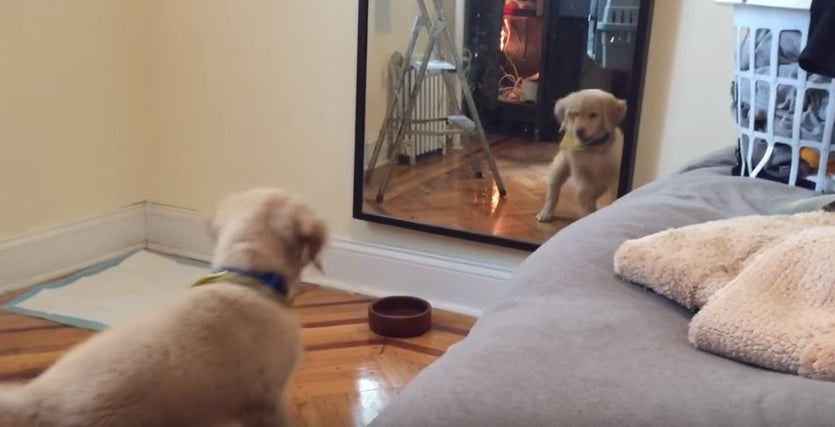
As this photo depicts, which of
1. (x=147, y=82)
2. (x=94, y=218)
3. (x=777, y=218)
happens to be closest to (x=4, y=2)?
(x=147, y=82)

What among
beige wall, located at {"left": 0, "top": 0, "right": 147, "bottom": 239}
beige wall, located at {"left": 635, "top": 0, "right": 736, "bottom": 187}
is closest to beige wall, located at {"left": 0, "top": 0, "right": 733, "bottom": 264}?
beige wall, located at {"left": 0, "top": 0, "right": 147, "bottom": 239}

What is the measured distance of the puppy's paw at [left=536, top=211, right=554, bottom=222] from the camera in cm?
215

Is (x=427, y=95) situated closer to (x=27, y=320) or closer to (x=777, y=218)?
(x=27, y=320)

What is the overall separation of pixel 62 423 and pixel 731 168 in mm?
1178

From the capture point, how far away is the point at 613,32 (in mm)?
1976

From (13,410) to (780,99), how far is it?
120 cm

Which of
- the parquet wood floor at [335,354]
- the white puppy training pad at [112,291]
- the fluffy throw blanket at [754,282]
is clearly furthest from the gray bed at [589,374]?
the white puppy training pad at [112,291]

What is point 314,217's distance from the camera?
1.36 meters

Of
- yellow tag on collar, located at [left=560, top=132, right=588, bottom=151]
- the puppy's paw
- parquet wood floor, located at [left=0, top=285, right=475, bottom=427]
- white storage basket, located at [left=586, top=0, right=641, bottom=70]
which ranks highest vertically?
white storage basket, located at [left=586, top=0, right=641, bottom=70]

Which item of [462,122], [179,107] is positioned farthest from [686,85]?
[179,107]

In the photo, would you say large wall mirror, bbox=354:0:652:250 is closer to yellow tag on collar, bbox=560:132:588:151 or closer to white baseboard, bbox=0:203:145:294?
yellow tag on collar, bbox=560:132:588:151

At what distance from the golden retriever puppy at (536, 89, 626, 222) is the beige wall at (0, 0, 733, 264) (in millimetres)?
258

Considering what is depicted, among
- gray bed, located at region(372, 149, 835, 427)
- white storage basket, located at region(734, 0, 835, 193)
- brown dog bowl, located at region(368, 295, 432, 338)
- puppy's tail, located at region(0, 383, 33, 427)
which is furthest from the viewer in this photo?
brown dog bowl, located at region(368, 295, 432, 338)

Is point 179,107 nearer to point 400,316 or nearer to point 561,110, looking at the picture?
point 400,316
